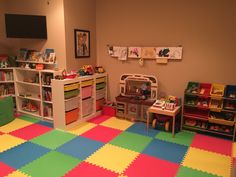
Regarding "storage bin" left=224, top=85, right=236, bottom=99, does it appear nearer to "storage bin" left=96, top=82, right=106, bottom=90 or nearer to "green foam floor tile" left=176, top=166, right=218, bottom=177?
"green foam floor tile" left=176, top=166, right=218, bottom=177

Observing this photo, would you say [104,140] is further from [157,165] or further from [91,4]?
[91,4]

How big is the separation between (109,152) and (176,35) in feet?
8.64

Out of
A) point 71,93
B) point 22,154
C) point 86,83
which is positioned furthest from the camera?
point 86,83

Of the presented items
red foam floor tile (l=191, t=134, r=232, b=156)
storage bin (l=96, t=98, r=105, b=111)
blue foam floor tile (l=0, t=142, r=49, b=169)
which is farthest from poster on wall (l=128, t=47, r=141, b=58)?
blue foam floor tile (l=0, t=142, r=49, b=169)

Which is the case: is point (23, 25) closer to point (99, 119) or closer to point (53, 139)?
point (53, 139)

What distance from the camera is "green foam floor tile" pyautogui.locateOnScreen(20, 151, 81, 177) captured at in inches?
107

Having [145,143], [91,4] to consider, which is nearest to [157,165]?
[145,143]

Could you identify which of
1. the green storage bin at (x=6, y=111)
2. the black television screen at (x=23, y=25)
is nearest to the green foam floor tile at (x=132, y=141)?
the green storage bin at (x=6, y=111)

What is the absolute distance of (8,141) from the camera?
3.58m

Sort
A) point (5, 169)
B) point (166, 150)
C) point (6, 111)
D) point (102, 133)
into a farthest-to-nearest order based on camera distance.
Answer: point (6, 111)
point (102, 133)
point (166, 150)
point (5, 169)

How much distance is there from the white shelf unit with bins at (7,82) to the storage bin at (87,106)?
176cm

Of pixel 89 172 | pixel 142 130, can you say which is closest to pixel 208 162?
pixel 142 130

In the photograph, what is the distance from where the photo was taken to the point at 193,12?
3961 millimetres

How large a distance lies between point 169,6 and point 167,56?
99 centimetres
